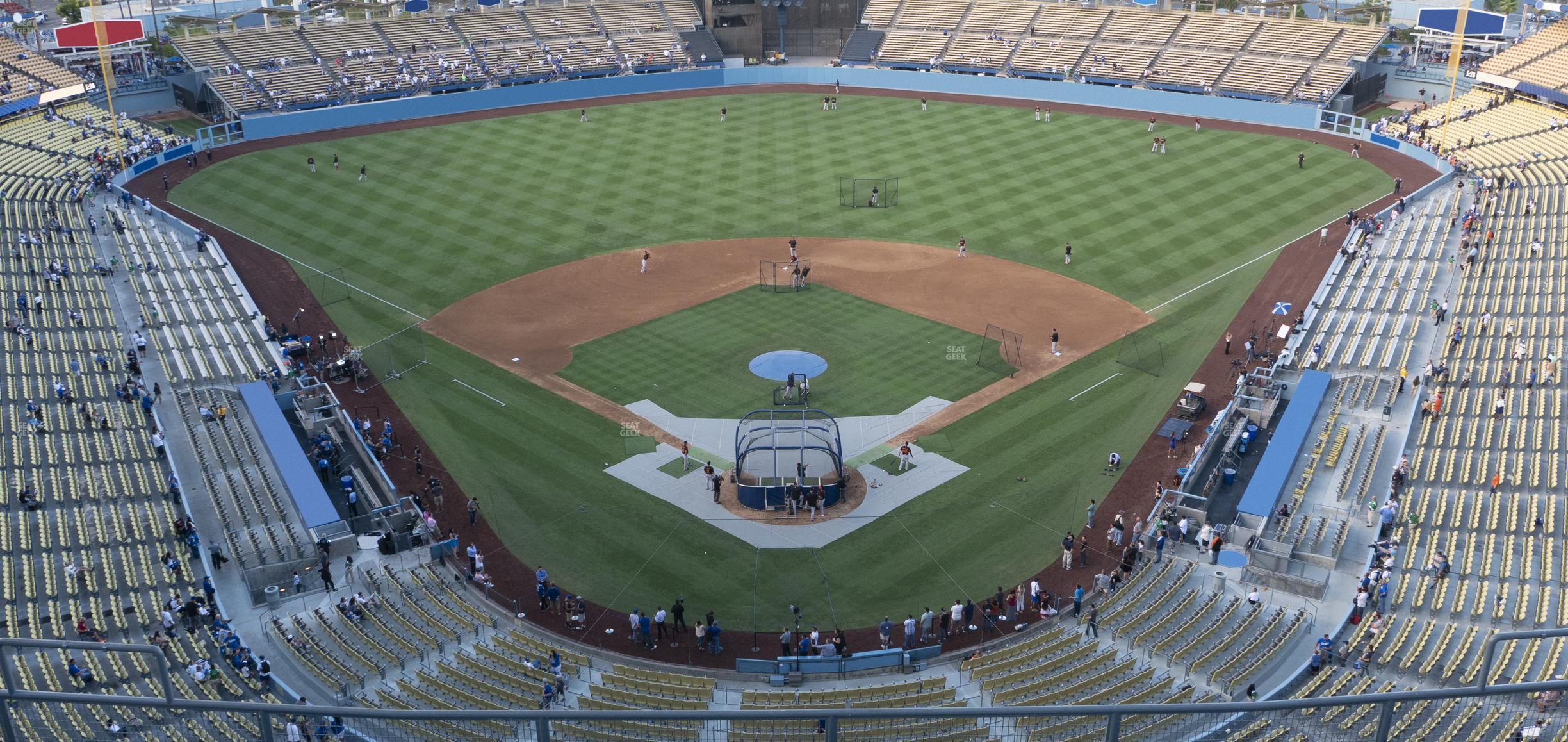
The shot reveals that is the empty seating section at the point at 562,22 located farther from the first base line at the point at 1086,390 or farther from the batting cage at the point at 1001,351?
the batting cage at the point at 1001,351

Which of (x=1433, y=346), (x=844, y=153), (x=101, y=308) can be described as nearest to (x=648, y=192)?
(x=844, y=153)

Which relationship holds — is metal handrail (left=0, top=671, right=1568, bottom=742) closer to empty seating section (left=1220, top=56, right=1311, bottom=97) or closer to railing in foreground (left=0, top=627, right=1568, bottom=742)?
railing in foreground (left=0, top=627, right=1568, bottom=742)

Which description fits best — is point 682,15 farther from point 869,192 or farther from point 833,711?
point 833,711

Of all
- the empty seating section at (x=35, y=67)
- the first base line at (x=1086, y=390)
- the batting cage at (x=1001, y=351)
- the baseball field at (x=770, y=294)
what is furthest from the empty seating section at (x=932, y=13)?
the empty seating section at (x=35, y=67)

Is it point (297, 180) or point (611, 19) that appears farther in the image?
point (611, 19)

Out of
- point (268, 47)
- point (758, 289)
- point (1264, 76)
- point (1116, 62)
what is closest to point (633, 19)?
point (268, 47)

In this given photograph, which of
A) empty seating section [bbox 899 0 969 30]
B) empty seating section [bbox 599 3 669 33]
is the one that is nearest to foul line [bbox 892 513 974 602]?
empty seating section [bbox 899 0 969 30]

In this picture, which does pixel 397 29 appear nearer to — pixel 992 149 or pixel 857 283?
pixel 992 149
